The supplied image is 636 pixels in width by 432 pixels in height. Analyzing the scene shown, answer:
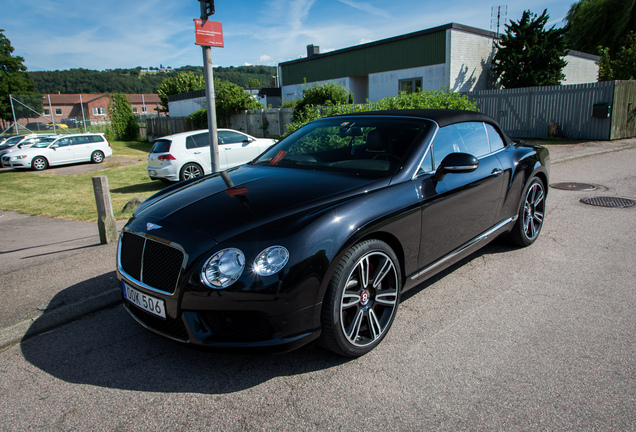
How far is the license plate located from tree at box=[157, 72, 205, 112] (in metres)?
44.9

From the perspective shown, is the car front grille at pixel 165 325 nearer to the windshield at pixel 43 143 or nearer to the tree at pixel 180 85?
the windshield at pixel 43 143

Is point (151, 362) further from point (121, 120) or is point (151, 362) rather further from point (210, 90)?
point (121, 120)

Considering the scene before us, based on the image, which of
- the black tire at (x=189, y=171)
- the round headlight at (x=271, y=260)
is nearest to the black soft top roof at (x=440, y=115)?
the round headlight at (x=271, y=260)

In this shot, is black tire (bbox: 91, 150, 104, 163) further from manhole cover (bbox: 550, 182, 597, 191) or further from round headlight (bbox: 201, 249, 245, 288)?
round headlight (bbox: 201, 249, 245, 288)

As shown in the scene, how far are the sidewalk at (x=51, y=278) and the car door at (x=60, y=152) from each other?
15.6 meters

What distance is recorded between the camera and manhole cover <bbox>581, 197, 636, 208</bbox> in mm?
6750

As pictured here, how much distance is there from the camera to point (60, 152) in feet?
69.2

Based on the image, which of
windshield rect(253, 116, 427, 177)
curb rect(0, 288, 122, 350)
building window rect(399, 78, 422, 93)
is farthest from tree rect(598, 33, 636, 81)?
curb rect(0, 288, 122, 350)

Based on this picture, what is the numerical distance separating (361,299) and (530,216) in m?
3.11

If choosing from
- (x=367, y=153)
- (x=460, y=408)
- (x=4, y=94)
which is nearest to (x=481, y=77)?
(x=367, y=153)

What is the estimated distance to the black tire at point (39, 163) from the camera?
20.2m

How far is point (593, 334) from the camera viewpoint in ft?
10.0

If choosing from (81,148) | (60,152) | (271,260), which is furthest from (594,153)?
(60,152)

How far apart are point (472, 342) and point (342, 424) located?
1246 millimetres
